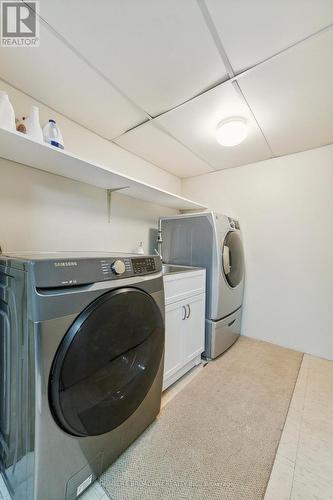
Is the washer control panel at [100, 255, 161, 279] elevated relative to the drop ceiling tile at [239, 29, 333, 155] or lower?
lower

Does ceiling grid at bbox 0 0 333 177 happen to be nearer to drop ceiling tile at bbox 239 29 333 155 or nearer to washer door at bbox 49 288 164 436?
drop ceiling tile at bbox 239 29 333 155

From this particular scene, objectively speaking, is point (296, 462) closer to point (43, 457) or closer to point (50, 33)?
point (43, 457)

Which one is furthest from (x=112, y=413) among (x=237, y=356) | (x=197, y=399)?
(x=237, y=356)

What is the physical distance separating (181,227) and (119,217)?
67 centimetres

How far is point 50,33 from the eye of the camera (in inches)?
42.1

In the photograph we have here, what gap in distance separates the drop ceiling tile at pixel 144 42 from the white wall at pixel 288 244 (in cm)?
142

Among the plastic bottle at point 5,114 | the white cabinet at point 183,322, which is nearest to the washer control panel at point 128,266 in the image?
the white cabinet at point 183,322

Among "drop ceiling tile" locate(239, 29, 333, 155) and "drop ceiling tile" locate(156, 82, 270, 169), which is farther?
"drop ceiling tile" locate(156, 82, 270, 169)

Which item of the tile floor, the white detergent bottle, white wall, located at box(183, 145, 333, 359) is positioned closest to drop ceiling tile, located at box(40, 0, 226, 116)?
the white detergent bottle

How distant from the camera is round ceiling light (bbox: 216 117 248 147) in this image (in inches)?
66.4

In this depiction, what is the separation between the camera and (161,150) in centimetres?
229

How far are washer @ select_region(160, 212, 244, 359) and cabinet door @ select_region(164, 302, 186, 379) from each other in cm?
45

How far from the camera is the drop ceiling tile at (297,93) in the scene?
1.16 metres
